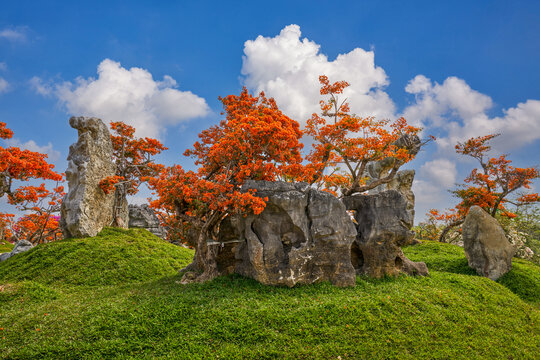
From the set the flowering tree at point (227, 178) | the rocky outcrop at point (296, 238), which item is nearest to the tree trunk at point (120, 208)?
the flowering tree at point (227, 178)

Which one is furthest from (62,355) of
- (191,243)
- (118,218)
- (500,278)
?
(500,278)

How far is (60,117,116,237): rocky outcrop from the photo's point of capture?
19531 millimetres

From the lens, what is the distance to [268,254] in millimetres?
12078

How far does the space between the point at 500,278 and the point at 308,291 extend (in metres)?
14.0

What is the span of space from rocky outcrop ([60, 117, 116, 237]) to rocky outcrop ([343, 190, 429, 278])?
1766 centimetres

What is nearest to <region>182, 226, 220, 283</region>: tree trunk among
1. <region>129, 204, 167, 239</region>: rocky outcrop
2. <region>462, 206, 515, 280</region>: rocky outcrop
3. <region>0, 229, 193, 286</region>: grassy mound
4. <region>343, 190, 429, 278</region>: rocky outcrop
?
<region>0, 229, 193, 286</region>: grassy mound

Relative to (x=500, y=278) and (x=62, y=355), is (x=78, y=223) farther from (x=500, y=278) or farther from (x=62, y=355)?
(x=500, y=278)

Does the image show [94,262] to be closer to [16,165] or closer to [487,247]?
[16,165]

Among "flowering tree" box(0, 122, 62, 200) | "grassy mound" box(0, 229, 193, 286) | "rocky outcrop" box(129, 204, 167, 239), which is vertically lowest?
"grassy mound" box(0, 229, 193, 286)

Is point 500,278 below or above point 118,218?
below

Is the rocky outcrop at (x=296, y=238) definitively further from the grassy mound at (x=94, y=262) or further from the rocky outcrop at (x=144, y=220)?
the rocky outcrop at (x=144, y=220)

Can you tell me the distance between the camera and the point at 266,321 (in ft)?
30.7

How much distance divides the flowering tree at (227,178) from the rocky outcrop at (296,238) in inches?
34.9

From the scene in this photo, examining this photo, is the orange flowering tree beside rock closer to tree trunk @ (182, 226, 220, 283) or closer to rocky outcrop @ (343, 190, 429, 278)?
tree trunk @ (182, 226, 220, 283)
